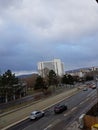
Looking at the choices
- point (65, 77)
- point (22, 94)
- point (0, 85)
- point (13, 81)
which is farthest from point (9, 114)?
point (65, 77)

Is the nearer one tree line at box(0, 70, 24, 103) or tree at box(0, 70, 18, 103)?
tree at box(0, 70, 18, 103)

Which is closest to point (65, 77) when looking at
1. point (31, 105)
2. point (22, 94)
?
point (22, 94)

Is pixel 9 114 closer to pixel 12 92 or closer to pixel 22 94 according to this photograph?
pixel 12 92

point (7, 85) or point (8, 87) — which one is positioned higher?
point (7, 85)

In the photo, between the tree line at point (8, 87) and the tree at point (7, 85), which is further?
the tree line at point (8, 87)

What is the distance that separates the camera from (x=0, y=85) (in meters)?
76.7

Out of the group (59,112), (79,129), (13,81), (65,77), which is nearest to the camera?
(79,129)

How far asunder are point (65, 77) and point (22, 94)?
248 ft

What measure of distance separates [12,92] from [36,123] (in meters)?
37.6

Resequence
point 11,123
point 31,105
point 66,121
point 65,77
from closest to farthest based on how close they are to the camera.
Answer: point 66,121, point 11,123, point 31,105, point 65,77

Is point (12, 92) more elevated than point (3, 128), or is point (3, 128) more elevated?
point (12, 92)

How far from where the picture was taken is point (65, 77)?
167m

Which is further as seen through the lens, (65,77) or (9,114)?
(65,77)

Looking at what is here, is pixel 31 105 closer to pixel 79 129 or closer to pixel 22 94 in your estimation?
pixel 22 94
